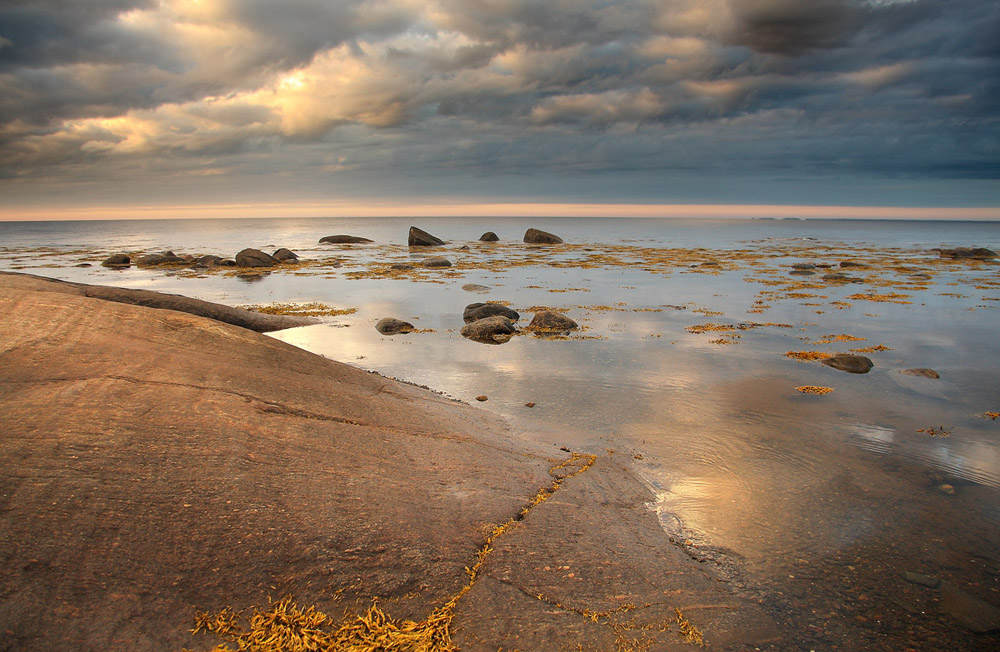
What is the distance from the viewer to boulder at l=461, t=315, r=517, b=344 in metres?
17.5

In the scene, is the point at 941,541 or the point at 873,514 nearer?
the point at 941,541

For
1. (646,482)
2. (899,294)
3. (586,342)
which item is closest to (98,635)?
(646,482)

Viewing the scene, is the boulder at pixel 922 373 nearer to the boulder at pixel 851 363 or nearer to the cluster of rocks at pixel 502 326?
the boulder at pixel 851 363

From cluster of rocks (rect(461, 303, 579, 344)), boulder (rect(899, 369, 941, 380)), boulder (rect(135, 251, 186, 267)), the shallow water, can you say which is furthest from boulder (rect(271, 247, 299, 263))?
boulder (rect(899, 369, 941, 380))

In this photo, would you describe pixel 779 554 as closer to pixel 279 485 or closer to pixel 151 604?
pixel 279 485

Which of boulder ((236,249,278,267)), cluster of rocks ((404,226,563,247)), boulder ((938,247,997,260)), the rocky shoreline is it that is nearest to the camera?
the rocky shoreline

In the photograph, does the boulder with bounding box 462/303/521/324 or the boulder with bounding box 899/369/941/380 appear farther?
the boulder with bounding box 462/303/521/324

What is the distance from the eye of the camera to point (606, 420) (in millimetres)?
10258

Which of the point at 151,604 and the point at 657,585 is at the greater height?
the point at 151,604

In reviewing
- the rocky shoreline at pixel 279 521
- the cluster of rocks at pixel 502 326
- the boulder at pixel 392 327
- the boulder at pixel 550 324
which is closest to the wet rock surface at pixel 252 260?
the boulder at pixel 392 327

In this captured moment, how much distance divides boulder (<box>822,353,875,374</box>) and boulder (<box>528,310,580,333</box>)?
7732mm

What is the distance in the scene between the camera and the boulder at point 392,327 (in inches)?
740

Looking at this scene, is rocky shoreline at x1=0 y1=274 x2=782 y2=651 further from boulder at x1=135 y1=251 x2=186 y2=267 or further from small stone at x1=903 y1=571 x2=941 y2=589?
boulder at x1=135 y1=251 x2=186 y2=267

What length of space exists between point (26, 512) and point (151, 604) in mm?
1602
